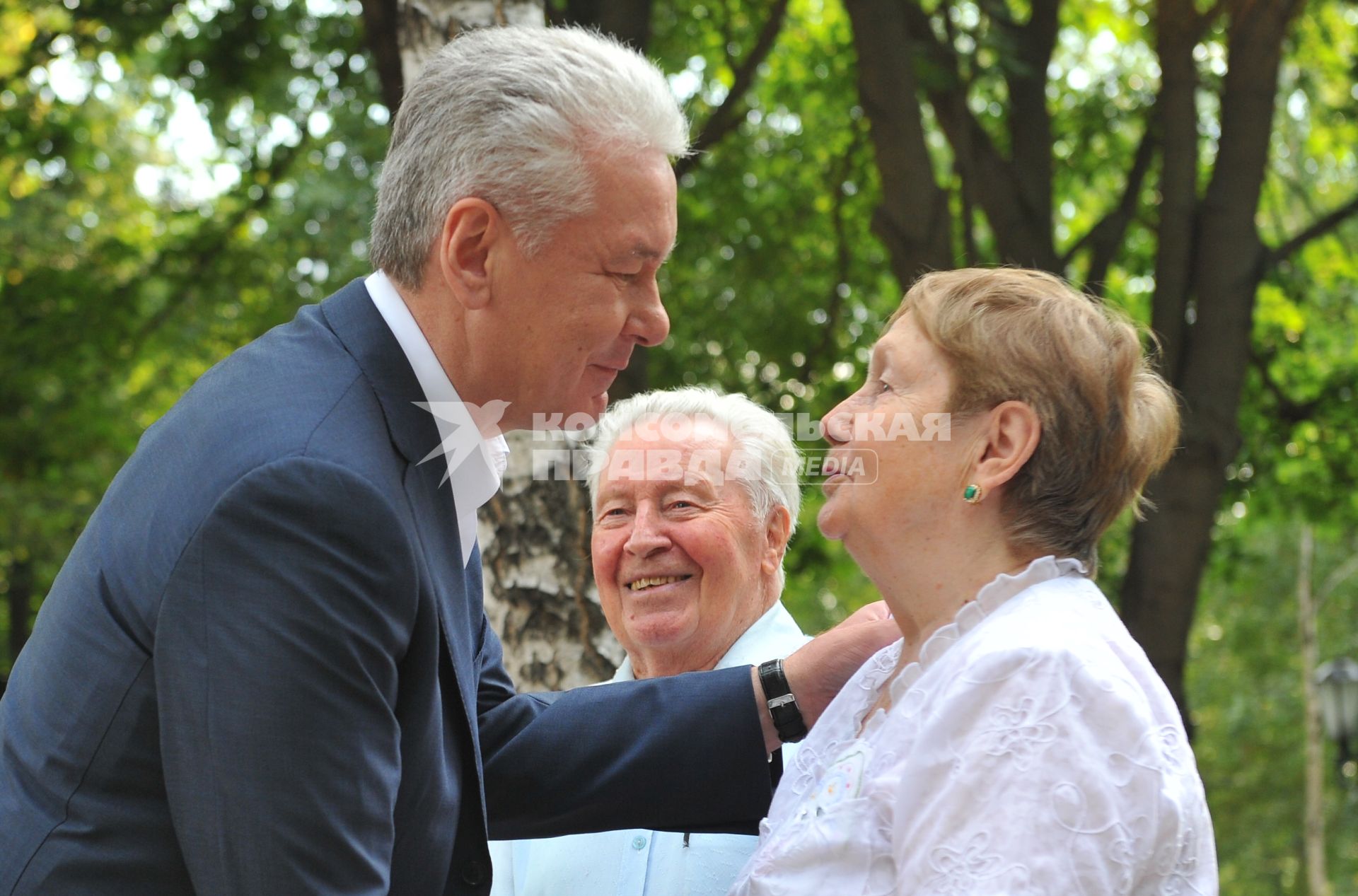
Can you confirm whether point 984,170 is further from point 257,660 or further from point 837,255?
point 257,660

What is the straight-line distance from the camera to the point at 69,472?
11.5m

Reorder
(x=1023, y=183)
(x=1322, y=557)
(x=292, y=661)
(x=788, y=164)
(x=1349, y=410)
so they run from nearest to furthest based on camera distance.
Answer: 1. (x=292, y=661)
2. (x=1023, y=183)
3. (x=1349, y=410)
4. (x=788, y=164)
5. (x=1322, y=557)

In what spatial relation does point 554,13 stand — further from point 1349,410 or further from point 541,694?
point 1349,410

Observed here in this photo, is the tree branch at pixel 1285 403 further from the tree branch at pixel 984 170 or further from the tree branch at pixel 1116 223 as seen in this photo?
the tree branch at pixel 984 170

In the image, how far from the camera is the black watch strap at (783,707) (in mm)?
2734

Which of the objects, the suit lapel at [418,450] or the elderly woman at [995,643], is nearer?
the elderly woman at [995,643]

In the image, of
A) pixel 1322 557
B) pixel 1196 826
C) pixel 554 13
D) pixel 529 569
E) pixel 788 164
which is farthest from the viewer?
pixel 1322 557

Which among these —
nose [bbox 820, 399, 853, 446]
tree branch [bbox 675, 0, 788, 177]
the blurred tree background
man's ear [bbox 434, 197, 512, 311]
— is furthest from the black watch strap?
tree branch [bbox 675, 0, 788, 177]

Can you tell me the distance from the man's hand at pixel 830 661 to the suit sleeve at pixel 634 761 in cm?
8

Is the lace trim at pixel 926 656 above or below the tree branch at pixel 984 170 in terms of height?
below

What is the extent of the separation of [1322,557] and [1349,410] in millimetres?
15870

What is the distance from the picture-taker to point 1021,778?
1.87 metres

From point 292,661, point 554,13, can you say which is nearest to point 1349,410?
point 554,13

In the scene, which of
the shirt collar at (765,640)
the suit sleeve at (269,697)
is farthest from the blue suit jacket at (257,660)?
the shirt collar at (765,640)
